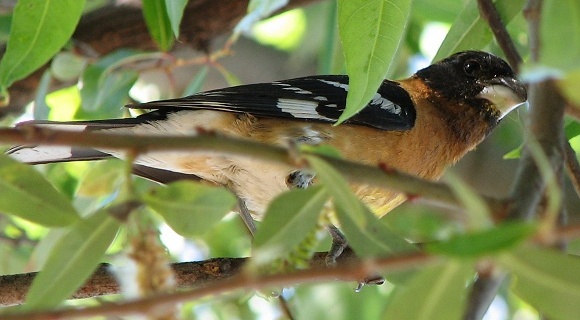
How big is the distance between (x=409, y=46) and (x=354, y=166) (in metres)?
4.02

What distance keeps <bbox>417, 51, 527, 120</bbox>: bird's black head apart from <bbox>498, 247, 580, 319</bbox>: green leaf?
8.77 ft

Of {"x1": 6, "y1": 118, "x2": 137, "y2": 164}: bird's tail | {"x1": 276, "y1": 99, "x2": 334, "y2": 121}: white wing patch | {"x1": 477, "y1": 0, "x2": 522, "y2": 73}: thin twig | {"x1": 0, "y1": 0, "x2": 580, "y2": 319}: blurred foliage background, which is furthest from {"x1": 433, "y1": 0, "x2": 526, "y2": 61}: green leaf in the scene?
{"x1": 6, "y1": 118, "x2": 137, "y2": 164}: bird's tail

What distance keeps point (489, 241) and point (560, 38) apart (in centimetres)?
51

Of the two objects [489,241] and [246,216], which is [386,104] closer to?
[246,216]

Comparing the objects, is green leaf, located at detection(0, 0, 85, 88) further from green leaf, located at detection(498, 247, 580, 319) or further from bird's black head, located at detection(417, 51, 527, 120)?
bird's black head, located at detection(417, 51, 527, 120)

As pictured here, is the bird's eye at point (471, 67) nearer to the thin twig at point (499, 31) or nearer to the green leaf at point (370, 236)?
the thin twig at point (499, 31)

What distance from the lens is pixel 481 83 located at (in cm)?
423

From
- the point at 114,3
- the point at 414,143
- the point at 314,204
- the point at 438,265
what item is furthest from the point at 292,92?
the point at 438,265

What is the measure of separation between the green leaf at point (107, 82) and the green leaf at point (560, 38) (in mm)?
2652

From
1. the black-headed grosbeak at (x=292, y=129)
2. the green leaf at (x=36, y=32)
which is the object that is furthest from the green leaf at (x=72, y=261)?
the black-headed grosbeak at (x=292, y=129)

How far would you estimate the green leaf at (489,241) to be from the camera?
4.04ft

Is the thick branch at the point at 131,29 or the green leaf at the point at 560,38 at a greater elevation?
the green leaf at the point at 560,38

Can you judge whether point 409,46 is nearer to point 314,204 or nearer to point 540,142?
point 540,142

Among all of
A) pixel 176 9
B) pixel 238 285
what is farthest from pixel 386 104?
pixel 238 285
